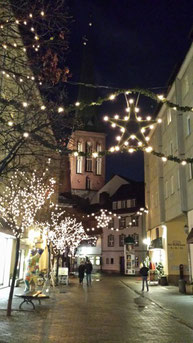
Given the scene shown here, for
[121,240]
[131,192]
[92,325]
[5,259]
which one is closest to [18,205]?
[5,259]

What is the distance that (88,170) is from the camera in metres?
90.8

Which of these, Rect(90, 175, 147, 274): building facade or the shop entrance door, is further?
Rect(90, 175, 147, 274): building facade

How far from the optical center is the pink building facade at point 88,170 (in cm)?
8856

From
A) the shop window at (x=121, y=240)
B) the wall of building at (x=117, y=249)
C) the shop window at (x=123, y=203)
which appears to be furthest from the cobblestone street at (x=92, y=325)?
the shop window at (x=123, y=203)

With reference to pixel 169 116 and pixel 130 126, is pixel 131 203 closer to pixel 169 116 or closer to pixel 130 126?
pixel 169 116

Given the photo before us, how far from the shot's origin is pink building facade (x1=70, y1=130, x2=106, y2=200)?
88.6 m

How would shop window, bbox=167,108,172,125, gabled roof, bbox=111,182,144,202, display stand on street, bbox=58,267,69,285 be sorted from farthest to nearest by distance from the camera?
1. gabled roof, bbox=111,182,144,202
2. shop window, bbox=167,108,172,125
3. display stand on street, bbox=58,267,69,285

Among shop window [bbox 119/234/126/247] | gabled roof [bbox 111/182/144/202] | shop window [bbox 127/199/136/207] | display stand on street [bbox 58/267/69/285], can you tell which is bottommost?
display stand on street [bbox 58/267/69/285]

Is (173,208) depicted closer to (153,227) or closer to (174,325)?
(153,227)

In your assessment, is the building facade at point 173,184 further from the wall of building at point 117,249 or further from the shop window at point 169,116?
the wall of building at point 117,249

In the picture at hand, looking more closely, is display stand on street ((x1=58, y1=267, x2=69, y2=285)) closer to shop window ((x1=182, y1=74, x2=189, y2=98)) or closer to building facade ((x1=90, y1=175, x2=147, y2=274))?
shop window ((x1=182, y1=74, x2=189, y2=98))

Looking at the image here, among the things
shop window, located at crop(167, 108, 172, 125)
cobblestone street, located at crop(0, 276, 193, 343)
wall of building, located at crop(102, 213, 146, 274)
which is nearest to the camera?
cobblestone street, located at crop(0, 276, 193, 343)

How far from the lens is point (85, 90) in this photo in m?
93.2

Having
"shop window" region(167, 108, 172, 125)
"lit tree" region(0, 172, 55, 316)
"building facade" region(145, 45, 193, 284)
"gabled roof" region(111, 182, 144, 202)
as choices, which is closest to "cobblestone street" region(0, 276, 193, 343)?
"lit tree" region(0, 172, 55, 316)
